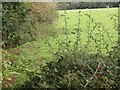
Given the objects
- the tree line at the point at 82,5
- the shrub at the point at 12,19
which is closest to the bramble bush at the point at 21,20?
the shrub at the point at 12,19

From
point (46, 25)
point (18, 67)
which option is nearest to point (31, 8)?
point (46, 25)

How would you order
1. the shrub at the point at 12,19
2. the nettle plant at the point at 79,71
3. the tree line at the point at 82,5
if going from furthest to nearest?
the tree line at the point at 82,5, the shrub at the point at 12,19, the nettle plant at the point at 79,71

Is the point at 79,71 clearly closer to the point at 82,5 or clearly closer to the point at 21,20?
the point at 21,20

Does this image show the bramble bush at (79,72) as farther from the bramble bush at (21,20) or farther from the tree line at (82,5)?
the tree line at (82,5)

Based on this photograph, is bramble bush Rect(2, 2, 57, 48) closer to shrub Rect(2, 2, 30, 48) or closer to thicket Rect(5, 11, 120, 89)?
shrub Rect(2, 2, 30, 48)

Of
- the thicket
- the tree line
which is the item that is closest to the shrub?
the tree line

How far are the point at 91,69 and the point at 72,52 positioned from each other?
1.67ft

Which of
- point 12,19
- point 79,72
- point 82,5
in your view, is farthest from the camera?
point 82,5

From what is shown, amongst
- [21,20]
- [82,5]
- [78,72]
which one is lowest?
[78,72]

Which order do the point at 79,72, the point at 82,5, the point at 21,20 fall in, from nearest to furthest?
1. the point at 79,72
2. the point at 21,20
3. the point at 82,5

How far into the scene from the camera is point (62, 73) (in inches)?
153

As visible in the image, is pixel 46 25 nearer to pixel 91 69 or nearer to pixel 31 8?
pixel 31 8

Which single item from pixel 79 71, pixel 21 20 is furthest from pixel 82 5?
pixel 79 71

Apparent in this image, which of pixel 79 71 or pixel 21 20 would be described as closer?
pixel 79 71
